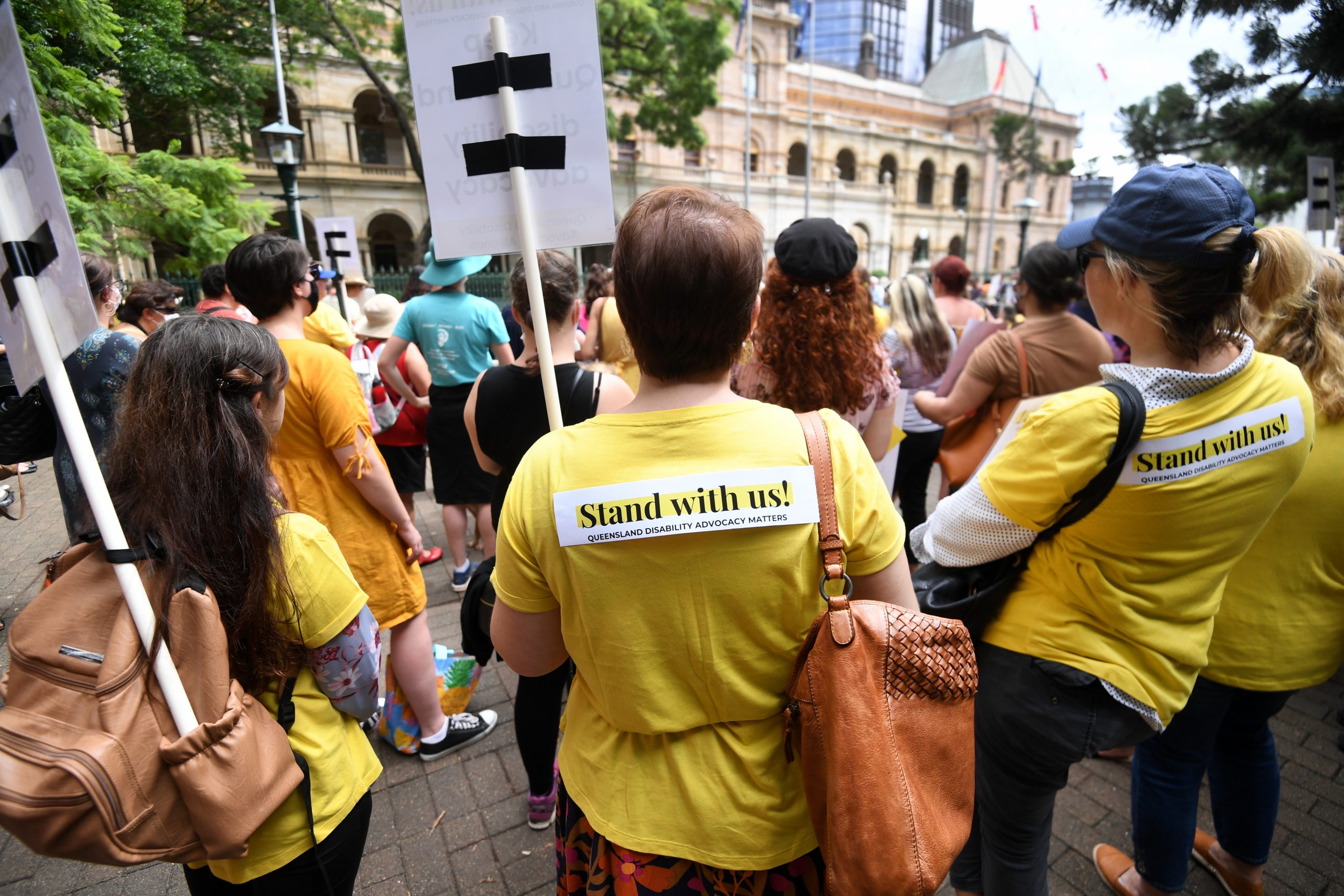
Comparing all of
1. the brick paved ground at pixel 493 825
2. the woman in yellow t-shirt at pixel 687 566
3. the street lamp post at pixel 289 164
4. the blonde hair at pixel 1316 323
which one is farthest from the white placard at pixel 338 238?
the blonde hair at pixel 1316 323

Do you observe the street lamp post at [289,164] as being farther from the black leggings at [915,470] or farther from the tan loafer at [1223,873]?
the tan loafer at [1223,873]

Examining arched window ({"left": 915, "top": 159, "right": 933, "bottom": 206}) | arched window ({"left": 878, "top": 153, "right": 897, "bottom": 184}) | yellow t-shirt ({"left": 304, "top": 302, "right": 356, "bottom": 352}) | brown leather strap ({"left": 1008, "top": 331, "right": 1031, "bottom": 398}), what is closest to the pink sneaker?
brown leather strap ({"left": 1008, "top": 331, "right": 1031, "bottom": 398})

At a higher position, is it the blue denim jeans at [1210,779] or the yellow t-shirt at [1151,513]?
the yellow t-shirt at [1151,513]

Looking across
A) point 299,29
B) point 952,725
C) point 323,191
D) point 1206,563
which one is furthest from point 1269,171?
point 323,191

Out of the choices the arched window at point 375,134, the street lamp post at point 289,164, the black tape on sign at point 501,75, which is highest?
the arched window at point 375,134

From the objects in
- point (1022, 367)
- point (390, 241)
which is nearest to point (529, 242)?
point (1022, 367)

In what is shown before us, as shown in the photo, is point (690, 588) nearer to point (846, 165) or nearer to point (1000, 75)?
point (846, 165)

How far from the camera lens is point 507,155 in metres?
1.71

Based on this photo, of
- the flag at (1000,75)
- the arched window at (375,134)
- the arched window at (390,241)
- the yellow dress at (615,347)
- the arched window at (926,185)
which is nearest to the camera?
the yellow dress at (615,347)

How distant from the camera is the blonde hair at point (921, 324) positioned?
4.34m

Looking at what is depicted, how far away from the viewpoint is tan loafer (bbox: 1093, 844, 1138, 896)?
7.35 feet

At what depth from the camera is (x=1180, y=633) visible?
1616 millimetres

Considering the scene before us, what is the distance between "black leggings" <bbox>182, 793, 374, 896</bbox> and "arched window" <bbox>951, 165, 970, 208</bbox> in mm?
58674

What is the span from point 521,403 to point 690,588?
4.52 ft
